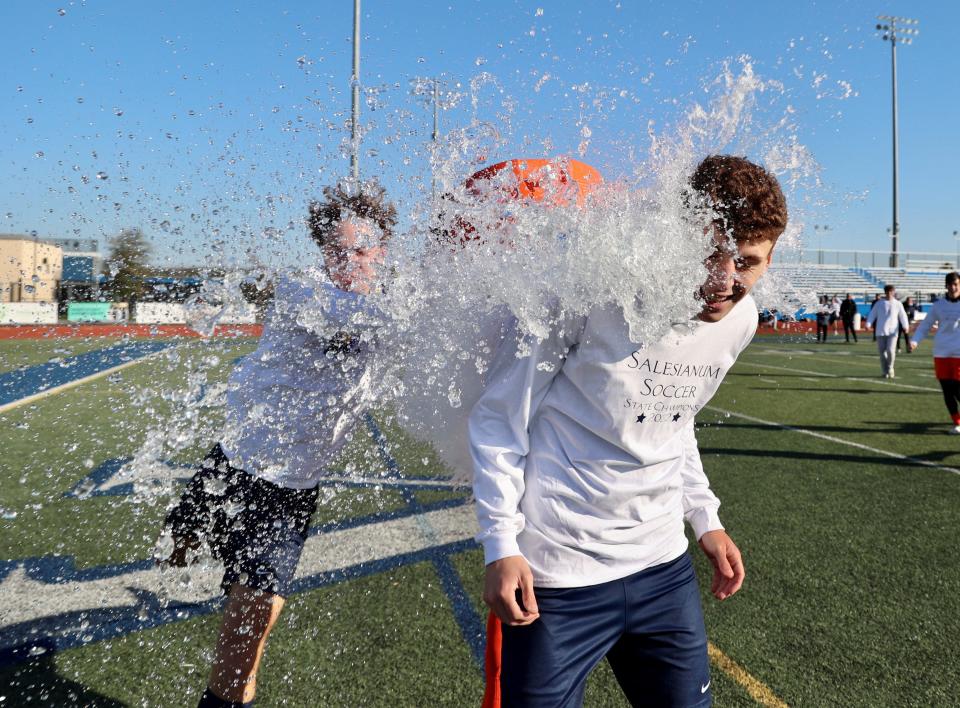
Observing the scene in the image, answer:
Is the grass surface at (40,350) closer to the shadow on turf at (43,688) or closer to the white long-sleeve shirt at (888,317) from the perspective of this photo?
the shadow on turf at (43,688)

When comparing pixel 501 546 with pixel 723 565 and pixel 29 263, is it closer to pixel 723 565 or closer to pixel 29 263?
pixel 723 565

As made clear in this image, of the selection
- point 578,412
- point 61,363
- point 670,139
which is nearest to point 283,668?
point 578,412

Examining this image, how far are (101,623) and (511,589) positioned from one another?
105 inches

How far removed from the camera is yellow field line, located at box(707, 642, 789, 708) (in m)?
2.57

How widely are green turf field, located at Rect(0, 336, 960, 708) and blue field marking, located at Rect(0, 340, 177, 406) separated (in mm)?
4579

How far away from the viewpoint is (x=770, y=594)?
11.5 ft

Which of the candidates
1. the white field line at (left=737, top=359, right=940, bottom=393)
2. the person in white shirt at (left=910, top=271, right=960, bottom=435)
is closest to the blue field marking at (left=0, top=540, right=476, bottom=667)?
the person in white shirt at (left=910, top=271, right=960, bottom=435)

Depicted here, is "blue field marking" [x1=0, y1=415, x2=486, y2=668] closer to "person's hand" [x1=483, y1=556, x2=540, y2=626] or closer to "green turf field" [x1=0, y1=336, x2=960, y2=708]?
"green turf field" [x1=0, y1=336, x2=960, y2=708]

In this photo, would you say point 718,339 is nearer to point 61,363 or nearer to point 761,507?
point 761,507

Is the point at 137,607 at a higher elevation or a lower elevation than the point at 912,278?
lower

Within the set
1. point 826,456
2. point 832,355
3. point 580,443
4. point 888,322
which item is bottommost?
point 826,456

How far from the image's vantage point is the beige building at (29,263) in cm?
248

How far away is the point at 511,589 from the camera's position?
132 cm

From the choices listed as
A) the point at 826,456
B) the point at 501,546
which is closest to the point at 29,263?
the point at 501,546
